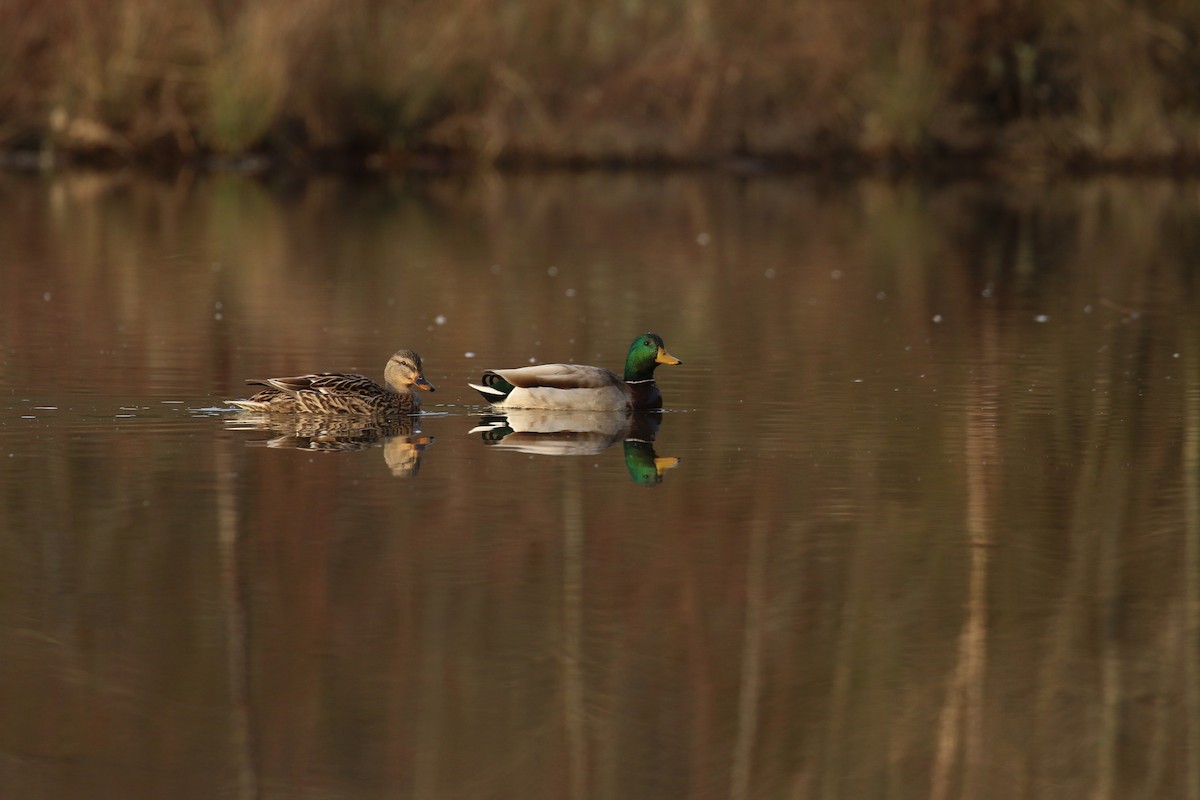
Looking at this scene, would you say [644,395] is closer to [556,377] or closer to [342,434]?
[556,377]

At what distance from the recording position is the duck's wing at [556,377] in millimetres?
11211

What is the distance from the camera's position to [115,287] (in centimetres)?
1730

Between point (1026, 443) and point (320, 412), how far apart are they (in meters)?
3.20

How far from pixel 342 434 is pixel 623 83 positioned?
22133 millimetres

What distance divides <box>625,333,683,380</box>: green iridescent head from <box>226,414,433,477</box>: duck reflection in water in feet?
3.81

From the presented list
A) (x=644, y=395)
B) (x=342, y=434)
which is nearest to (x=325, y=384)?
(x=342, y=434)

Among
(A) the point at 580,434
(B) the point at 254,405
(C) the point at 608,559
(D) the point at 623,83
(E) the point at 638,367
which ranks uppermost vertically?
(D) the point at 623,83

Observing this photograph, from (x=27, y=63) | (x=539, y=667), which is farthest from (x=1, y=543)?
(x=27, y=63)

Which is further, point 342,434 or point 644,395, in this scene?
point 644,395

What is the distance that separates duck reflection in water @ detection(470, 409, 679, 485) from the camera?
9977 millimetres

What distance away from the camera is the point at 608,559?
778 cm

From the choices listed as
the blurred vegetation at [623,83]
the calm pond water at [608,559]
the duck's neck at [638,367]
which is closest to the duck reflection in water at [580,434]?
the calm pond water at [608,559]

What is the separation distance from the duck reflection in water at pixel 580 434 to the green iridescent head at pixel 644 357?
32cm

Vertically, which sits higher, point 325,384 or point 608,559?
point 325,384
